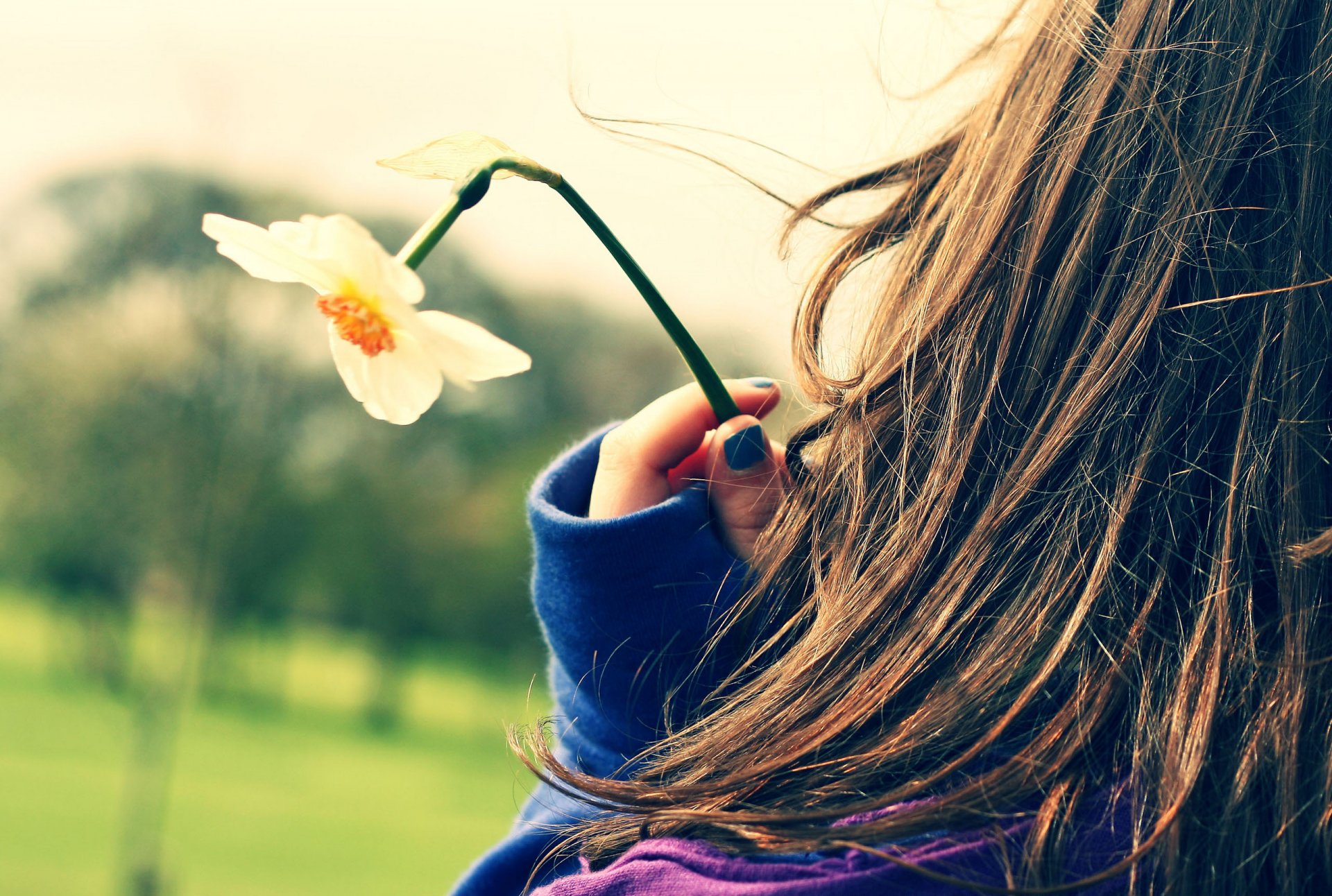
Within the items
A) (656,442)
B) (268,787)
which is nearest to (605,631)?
(656,442)

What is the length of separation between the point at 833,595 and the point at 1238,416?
329mm

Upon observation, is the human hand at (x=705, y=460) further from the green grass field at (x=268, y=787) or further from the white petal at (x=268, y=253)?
the green grass field at (x=268, y=787)

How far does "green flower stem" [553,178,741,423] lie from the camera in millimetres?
694

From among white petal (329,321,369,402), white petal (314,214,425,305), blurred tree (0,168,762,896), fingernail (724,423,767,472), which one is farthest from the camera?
blurred tree (0,168,762,896)

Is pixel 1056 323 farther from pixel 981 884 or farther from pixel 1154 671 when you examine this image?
pixel 981 884

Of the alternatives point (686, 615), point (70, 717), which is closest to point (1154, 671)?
point (686, 615)

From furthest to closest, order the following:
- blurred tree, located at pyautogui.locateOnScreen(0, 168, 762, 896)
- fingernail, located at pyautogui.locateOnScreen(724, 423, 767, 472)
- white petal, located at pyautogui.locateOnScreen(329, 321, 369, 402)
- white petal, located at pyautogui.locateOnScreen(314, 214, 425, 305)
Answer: blurred tree, located at pyautogui.locateOnScreen(0, 168, 762, 896)
fingernail, located at pyautogui.locateOnScreen(724, 423, 767, 472)
white petal, located at pyautogui.locateOnScreen(329, 321, 369, 402)
white petal, located at pyautogui.locateOnScreen(314, 214, 425, 305)

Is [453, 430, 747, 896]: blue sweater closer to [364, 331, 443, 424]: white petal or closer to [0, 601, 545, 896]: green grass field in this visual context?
Result: [364, 331, 443, 424]: white petal

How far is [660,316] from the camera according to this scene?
2.51 feet

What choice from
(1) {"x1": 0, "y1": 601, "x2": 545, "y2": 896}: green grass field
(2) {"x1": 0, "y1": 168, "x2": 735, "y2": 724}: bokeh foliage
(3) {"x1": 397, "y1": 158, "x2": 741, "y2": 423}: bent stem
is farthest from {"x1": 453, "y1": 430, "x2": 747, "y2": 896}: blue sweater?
(1) {"x1": 0, "y1": 601, "x2": 545, "y2": 896}: green grass field

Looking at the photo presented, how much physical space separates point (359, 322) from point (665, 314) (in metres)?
0.24

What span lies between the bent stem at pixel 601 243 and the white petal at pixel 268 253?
6 cm

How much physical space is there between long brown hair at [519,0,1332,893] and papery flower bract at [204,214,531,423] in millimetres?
346

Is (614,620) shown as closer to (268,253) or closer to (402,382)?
(402,382)
